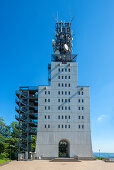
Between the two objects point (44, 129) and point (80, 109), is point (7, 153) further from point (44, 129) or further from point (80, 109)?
point (80, 109)

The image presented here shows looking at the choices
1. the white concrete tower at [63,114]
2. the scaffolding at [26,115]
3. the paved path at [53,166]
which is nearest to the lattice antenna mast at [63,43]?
the white concrete tower at [63,114]

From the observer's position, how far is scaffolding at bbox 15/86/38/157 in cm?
5231

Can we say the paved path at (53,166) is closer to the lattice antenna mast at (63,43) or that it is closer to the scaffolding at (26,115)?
the scaffolding at (26,115)

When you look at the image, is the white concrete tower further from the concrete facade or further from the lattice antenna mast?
the lattice antenna mast

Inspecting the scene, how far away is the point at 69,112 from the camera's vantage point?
173 feet

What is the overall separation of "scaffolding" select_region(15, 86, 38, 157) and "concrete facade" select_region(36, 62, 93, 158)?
268cm

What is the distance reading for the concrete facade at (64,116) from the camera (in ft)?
167

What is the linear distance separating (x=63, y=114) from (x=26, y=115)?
1064cm

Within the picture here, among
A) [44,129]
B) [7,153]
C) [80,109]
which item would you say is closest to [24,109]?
[44,129]

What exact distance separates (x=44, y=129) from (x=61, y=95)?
10.5 metres

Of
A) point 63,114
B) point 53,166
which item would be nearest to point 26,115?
point 63,114

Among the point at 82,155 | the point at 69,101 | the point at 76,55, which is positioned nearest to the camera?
the point at 82,155

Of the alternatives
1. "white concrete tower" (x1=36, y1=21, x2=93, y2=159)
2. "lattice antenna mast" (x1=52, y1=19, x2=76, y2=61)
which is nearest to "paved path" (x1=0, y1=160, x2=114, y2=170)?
"white concrete tower" (x1=36, y1=21, x2=93, y2=159)

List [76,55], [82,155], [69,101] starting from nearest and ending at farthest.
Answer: [82,155] < [69,101] < [76,55]
